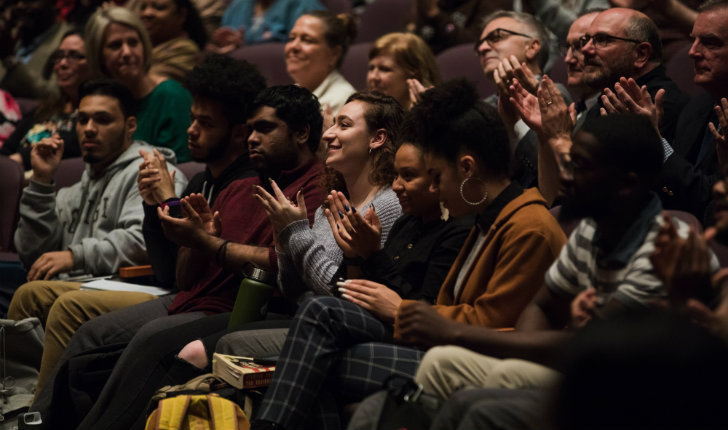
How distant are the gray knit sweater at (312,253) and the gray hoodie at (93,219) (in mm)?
819

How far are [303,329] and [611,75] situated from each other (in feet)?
4.41

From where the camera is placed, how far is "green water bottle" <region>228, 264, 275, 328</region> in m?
2.89

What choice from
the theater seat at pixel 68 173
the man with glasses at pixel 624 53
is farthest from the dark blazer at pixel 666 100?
the theater seat at pixel 68 173

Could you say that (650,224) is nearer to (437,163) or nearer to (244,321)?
(437,163)

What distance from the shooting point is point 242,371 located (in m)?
2.50

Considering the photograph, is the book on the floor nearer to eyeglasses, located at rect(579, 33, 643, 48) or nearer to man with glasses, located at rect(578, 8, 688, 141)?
man with glasses, located at rect(578, 8, 688, 141)

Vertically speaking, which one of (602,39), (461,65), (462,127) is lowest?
(461,65)

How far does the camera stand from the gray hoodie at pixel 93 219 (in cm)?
356

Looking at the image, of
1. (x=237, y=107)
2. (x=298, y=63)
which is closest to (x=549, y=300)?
(x=237, y=107)

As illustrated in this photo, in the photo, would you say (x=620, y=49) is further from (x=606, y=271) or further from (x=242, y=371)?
(x=242, y=371)

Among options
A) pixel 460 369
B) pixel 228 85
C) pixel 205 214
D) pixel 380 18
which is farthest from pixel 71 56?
pixel 460 369

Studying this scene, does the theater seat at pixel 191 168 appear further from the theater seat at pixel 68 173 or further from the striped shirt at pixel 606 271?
the striped shirt at pixel 606 271

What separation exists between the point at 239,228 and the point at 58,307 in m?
0.61

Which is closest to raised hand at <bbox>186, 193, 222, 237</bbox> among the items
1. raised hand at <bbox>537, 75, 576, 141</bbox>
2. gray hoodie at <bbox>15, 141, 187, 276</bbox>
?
gray hoodie at <bbox>15, 141, 187, 276</bbox>
